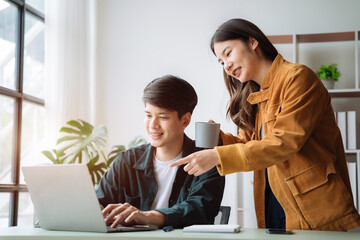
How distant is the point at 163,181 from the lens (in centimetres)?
190

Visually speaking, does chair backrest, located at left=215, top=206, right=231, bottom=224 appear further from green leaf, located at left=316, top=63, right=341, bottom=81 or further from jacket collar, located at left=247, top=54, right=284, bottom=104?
green leaf, located at left=316, top=63, right=341, bottom=81

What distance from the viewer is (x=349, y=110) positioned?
149 inches

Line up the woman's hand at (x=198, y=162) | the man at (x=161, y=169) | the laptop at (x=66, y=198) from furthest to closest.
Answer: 1. the man at (x=161, y=169)
2. the woman's hand at (x=198, y=162)
3. the laptop at (x=66, y=198)

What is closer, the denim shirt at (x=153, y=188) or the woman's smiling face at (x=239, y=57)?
the denim shirt at (x=153, y=188)

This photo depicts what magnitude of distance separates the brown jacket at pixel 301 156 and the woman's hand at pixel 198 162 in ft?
0.13

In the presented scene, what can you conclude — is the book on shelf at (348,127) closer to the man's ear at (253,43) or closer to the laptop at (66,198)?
the man's ear at (253,43)

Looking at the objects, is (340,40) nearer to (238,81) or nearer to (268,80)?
(238,81)

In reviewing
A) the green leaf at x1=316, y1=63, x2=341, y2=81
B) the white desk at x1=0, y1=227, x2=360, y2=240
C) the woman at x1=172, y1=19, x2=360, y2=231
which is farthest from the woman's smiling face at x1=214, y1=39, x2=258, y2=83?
the green leaf at x1=316, y1=63, x2=341, y2=81

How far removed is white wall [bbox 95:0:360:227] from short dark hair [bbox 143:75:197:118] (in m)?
1.98

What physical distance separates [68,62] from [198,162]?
8.90 ft

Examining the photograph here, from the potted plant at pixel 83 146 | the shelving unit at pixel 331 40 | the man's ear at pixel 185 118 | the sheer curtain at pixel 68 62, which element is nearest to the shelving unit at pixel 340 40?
the shelving unit at pixel 331 40

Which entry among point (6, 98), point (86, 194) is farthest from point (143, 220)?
point (6, 98)

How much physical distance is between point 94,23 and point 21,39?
0.96 meters

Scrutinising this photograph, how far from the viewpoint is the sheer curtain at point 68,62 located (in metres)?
3.76
